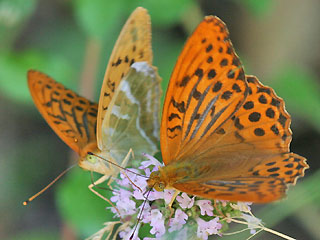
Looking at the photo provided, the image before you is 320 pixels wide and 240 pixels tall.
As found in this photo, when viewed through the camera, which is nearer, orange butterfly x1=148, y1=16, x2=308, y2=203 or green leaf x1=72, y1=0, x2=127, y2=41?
orange butterfly x1=148, y1=16, x2=308, y2=203

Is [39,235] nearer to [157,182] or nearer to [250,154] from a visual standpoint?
[157,182]

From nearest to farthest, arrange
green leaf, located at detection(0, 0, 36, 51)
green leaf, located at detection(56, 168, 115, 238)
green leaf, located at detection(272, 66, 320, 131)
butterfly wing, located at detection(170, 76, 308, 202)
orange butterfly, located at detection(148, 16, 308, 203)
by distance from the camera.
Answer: butterfly wing, located at detection(170, 76, 308, 202)
orange butterfly, located at detection(148, 16, 308, 203)
green leaf, located at detection(56, 168, 115, 238)
green leaf, located at detection(0, 0, 36, 51)
green leaf, located at detection(272, 66, 320, 131)

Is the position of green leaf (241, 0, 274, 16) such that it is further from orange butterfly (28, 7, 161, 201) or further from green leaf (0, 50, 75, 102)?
→ green leaf (0, 50, 75, 102)

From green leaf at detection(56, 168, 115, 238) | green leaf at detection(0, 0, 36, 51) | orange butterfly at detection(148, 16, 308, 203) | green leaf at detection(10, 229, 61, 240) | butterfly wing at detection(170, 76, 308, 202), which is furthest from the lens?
green leaf at detection(10, 229, 61, 240)

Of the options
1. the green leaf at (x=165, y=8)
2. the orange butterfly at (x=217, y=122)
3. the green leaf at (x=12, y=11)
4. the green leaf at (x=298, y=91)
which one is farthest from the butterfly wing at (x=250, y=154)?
the green leaf at (x=12, y=11)

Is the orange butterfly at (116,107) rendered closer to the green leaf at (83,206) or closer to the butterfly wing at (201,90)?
the green leaf at (83,206)

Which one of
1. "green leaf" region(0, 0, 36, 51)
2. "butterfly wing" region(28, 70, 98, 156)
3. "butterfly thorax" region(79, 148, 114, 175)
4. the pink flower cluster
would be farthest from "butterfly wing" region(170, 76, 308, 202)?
"green leaf" region(0, 0, 36, 51)

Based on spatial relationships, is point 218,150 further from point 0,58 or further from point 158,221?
point 0,58

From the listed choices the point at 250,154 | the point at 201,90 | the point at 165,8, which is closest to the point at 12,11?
the point at 165,8
